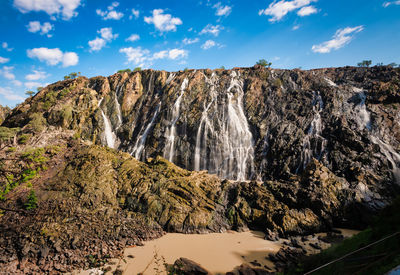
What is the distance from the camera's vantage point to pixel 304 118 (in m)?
24.9

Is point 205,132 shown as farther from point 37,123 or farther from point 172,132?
point 37,123

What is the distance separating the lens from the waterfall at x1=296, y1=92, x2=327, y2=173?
21.1m

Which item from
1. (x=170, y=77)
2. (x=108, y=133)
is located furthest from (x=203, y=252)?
(x=170, y=77)

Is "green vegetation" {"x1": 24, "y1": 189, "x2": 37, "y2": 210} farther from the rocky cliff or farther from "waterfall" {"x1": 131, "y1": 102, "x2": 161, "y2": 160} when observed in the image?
"waterfall" {"x1": 131, "y1": 102, "x2": 161, "y2": 160}

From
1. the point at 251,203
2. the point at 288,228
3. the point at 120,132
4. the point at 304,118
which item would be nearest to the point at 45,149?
the point at 120,132

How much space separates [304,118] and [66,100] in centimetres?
3336

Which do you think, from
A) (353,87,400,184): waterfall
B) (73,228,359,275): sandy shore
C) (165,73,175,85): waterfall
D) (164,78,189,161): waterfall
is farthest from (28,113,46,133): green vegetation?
(353,87,400,184): waterfall

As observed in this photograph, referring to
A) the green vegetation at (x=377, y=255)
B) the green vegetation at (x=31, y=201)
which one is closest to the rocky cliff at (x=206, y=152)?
the green vegetation at (x=31, y=201)

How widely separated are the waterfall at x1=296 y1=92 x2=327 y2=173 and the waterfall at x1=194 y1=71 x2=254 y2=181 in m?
5.69

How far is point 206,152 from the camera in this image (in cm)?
2502

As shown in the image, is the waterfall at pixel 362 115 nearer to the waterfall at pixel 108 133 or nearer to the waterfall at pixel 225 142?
the waterfall at pixel 225 142

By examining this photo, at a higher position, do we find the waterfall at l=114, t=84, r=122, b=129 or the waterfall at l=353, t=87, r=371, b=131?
the waterfall at l=114, t=84, r=122, b=129

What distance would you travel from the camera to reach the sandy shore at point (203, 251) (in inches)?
407

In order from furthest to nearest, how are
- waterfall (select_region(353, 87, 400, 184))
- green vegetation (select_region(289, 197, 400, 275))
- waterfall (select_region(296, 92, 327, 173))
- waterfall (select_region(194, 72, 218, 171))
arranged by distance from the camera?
waterfall (select_region(194, 72, 218, 171)) < waterfall (select_region(296, 92, 327, 173)) < waterfall (select_region(353, 87, 400, 184)) < green vegetation (select_region(289, 197, 400, 275))
